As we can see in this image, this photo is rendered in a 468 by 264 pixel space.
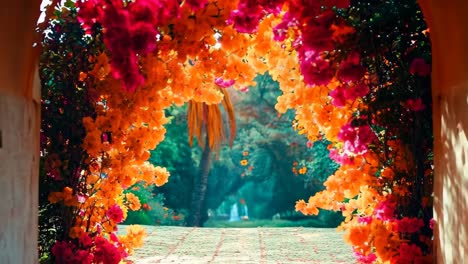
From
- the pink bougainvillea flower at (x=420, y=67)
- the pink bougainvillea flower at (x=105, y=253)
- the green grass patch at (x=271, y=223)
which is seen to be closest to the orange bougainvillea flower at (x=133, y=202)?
the pink bougainvillea flower at (x=105, y=253)

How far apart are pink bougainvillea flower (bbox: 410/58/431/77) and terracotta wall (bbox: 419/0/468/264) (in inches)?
10.0

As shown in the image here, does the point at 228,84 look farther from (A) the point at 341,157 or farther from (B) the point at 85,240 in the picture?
(B) the point at 85,240

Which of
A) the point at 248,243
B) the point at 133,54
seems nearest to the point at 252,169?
the point at 248,243

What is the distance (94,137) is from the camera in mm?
4348

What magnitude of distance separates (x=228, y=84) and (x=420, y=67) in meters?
1.39

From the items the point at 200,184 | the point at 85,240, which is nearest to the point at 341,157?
the point at 85,240

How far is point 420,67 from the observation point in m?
4.04

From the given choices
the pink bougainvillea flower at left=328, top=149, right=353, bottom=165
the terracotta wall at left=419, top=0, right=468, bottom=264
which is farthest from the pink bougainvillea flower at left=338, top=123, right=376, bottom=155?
the terracotta wall at left=419, top=0, right=468, bottom=264

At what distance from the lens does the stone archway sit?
120 inches

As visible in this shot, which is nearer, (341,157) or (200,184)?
(341,157)

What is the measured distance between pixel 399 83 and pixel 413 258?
3.69 feet

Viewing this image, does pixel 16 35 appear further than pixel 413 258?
No

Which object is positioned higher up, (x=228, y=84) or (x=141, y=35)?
(x=141, y=35)

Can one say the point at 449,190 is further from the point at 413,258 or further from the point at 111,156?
the point at 111,156
